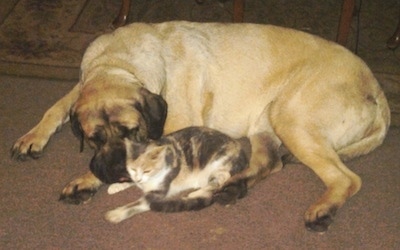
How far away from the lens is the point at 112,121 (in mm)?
2512

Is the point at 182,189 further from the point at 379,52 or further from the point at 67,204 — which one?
the point at 379,52

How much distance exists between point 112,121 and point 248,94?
948 millimetres

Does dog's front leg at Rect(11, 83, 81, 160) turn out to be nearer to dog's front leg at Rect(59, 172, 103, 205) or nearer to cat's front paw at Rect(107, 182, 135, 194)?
dog's front leg at Rect(59, 172, 103, 205)

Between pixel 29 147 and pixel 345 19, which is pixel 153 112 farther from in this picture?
pixel 345 19

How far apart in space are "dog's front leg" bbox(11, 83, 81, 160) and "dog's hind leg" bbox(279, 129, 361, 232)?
1230mm

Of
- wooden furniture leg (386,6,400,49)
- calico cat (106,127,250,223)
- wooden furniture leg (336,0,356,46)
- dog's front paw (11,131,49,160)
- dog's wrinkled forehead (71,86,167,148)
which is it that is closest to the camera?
dog's wrinkled forehead (71,86,167,148)

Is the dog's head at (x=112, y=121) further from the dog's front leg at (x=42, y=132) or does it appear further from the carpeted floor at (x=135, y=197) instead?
the dog's front leg at (x=42, y=132)

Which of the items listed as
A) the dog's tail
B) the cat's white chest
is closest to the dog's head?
the cat's white chest

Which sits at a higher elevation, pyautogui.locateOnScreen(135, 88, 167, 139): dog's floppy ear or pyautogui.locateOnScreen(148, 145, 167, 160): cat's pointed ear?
pyautogui.locateOnScreen(135, 88, 167, 139): dog's floppy ear

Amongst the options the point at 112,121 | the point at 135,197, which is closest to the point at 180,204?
the point at 135,197

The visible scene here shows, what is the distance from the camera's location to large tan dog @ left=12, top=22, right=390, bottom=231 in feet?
9.03

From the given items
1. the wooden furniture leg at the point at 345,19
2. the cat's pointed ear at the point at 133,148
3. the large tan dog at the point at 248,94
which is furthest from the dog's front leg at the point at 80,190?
the wooden furniture leg at the point at 345,19

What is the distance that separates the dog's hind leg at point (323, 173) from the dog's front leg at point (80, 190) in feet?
3.32

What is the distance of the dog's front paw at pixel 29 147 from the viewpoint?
3135mm
